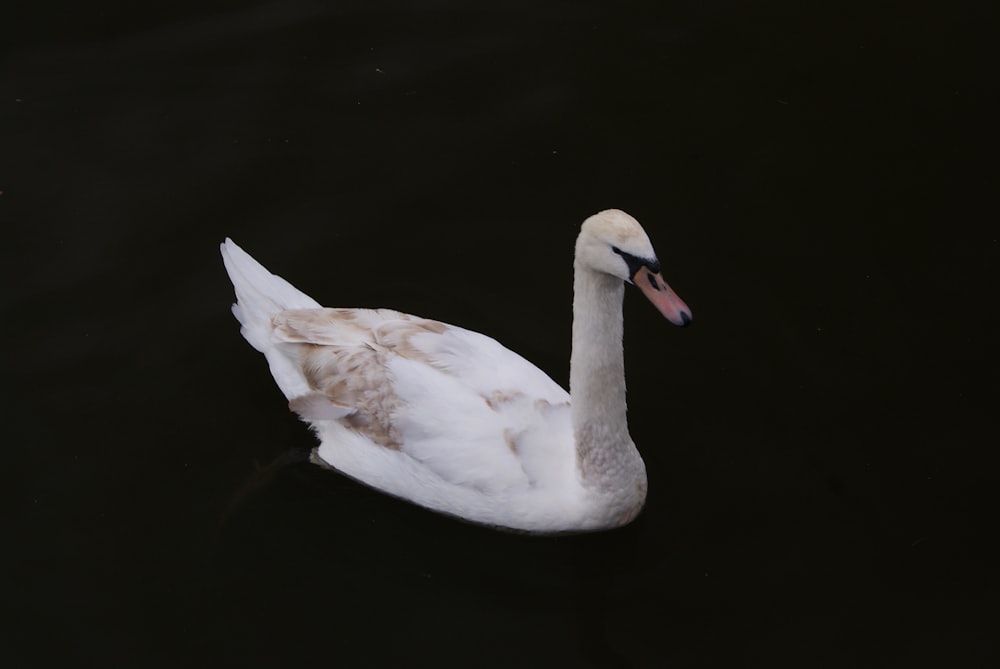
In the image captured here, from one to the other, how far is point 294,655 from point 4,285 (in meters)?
3.04

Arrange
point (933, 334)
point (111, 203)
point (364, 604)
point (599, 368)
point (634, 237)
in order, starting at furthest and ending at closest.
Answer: point (111, 203) → point (933, 334) → point (364, 604) → point (599, 368) → point (634, 237)

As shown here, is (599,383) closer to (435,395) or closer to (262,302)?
(435,395)

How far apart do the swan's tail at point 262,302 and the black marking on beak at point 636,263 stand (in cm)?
208

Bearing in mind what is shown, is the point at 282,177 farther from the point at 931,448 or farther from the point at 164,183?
the point at 931,448

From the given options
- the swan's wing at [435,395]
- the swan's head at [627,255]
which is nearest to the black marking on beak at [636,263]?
the swan's head at [627,255]

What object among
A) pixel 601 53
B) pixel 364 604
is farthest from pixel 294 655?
pixel 601 53

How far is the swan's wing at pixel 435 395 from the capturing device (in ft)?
18.9

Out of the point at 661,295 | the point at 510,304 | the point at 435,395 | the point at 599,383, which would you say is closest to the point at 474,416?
the point at 435,395

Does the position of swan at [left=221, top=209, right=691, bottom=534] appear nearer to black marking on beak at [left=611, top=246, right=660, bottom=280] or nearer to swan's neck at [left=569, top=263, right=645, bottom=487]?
swan's neck at [left=569, top=263, right=645, bottom=487]

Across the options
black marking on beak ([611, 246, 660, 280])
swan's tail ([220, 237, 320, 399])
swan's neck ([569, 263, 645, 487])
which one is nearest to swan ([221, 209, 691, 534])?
swan's neck ([569, 263, 645, 487])

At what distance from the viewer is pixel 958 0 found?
877 cm

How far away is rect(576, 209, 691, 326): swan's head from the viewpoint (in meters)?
4.98

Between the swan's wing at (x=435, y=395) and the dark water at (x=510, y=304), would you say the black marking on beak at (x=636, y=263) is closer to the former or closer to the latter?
the swan's wing at (x=435, y=395)

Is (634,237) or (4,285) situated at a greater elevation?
(634,237)
